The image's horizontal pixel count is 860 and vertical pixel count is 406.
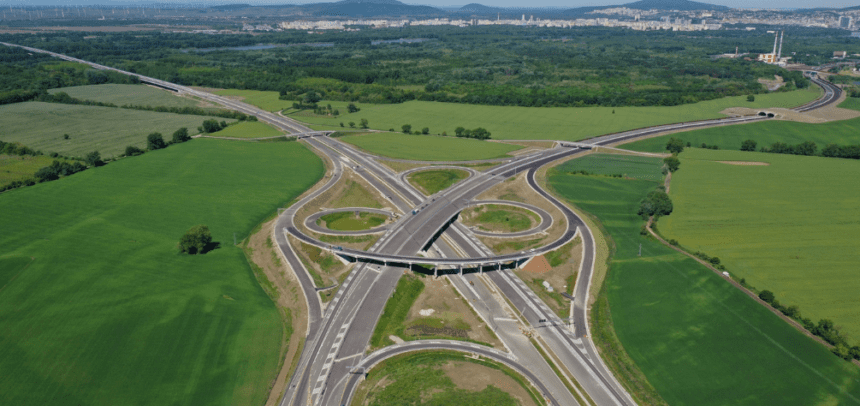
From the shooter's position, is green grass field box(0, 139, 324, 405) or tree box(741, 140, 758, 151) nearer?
green grass field box(0, 139, 324, 405)

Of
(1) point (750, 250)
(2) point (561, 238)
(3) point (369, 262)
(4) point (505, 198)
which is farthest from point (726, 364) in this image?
(4) point (505, 198)

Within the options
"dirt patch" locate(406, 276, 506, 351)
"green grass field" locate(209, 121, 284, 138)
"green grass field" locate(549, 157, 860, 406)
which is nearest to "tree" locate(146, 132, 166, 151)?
"green grass field" locate(209, 121, 284, 138)

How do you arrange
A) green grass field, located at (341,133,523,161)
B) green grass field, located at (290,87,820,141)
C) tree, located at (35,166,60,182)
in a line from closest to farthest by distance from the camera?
tree, located at (35,166,60,182), green grass field, located at (341,133,523,161), green grass field, located at (290,87,820,141)

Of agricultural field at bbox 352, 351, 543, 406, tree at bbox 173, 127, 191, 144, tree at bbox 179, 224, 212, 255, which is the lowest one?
agricultural field at bbox 352, 351, 543, 406

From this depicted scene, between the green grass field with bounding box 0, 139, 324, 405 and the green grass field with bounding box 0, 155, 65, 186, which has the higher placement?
the green grass field with bounding box 0, 155, 65, 186

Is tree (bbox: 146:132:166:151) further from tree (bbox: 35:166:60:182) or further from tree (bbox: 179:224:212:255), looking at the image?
tree (bbox: 179:224:212:255)

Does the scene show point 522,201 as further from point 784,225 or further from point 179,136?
point 179,136

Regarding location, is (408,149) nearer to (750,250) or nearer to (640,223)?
(640,223)
